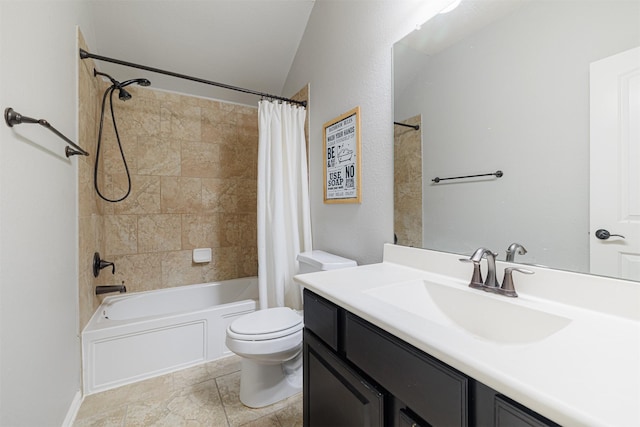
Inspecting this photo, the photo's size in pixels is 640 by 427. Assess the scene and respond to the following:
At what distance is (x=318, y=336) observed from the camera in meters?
1.02

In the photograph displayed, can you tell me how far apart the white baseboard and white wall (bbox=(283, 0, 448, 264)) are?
1687mm

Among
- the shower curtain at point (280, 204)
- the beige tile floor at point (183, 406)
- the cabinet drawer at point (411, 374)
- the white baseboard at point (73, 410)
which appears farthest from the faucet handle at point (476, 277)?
the white baseboard at point (73, 410)

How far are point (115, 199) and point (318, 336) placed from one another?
2289 millimetres

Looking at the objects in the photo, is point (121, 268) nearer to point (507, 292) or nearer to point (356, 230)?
point (356, 230)

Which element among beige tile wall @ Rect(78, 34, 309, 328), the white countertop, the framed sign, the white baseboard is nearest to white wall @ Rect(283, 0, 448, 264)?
the framed sign

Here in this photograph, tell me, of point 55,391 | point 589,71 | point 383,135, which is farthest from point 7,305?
point 589,71

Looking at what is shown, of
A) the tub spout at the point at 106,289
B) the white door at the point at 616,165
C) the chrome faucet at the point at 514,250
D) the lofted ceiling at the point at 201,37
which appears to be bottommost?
the tub spout at the point at 106,289

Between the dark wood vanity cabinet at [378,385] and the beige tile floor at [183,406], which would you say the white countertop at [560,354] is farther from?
the beige tile floor at [183,406]

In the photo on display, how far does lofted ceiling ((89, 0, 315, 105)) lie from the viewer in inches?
76.9

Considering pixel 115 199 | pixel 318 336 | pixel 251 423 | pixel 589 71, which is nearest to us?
pixel 589 71

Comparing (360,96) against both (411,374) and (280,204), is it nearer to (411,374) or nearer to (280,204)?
(280,204)

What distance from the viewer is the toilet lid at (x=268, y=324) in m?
1.44

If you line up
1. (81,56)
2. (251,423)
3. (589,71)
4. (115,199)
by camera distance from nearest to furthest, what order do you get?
1. (589,71)
2. (251,423)
3. (81,56)
4. (115,199)

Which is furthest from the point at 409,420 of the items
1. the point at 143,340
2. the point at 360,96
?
the point at 143,340
